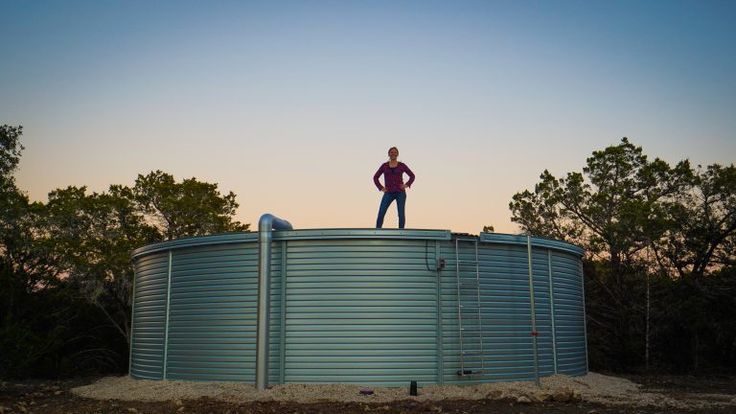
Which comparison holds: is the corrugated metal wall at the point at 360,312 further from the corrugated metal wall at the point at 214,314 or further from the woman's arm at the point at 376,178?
the woman's arm at the point at 376,178

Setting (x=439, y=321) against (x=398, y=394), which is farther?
(x=439, y=321)

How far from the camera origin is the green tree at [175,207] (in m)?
34.8

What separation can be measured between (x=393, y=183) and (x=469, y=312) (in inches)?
148

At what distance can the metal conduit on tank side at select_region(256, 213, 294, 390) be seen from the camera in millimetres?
14266

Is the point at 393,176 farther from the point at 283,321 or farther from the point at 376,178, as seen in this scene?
the point at 283,321

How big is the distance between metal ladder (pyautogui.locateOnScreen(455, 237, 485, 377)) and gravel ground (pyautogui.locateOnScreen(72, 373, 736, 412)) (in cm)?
53

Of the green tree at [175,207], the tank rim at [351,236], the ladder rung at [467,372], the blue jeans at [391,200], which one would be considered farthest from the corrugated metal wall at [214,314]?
the green tree at [175,207]

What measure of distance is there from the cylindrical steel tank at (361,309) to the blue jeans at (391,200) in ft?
5.25

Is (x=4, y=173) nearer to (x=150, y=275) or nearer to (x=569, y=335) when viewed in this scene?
(x=150, y=275)

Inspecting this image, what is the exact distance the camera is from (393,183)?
16844 millimetres

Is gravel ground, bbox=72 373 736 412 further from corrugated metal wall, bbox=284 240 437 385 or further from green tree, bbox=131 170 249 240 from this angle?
green tree, bbox=131 170 249 240

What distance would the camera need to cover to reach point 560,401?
13.6 metres

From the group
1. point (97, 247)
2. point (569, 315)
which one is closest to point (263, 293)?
point (569, 315)

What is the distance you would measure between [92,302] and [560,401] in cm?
2125
